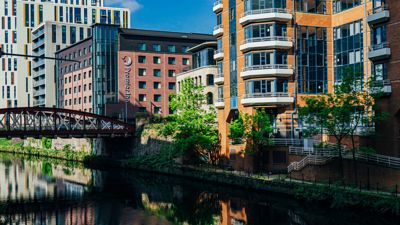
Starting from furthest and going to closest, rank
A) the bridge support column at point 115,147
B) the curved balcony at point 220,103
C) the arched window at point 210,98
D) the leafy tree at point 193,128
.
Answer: the bridge support column at point 115,147 → the arched window at point 210,98 → the curved balcony at point 220,103 → the leafy tree at point 193,128

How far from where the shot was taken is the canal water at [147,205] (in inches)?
1583

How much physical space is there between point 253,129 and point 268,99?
4.18 meters

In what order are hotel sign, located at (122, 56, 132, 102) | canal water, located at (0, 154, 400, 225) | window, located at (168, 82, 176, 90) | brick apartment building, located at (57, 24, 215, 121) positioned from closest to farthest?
canal water, located at (0, 154, 400, 225) < hotel sign, located at (122, 56, 132, 102) < brick apartment building, located at (57, 24, 215, 121) < window, located at (168, 82, 176, 90)

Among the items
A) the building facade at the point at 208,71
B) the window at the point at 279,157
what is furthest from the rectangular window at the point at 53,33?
the window at the point at 279,157

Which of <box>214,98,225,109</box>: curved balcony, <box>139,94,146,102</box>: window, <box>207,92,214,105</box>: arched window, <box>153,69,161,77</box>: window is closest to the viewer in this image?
<box>214,98,225,109</box>: curved balcony

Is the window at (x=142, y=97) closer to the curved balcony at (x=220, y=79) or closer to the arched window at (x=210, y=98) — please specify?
the arched window at (x=210, y=98)

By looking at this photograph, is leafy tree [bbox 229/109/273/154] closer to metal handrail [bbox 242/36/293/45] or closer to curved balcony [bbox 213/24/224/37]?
metal handrail [bbox 242/36/293/45]

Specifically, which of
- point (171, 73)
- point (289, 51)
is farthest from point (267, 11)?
point (171, 73)

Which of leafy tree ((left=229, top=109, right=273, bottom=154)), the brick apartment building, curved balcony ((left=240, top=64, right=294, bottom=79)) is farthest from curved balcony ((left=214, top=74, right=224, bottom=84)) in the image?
the brick apartment building

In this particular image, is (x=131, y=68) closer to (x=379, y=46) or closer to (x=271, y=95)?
(x=271, y=95)

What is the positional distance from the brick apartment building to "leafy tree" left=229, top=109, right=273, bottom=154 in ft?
171

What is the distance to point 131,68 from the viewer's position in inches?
4257

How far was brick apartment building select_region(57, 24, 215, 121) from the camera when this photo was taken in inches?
4235

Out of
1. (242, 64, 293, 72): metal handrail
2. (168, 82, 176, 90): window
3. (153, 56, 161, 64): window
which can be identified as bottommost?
(242, 64, 293, 72): metal handrail
